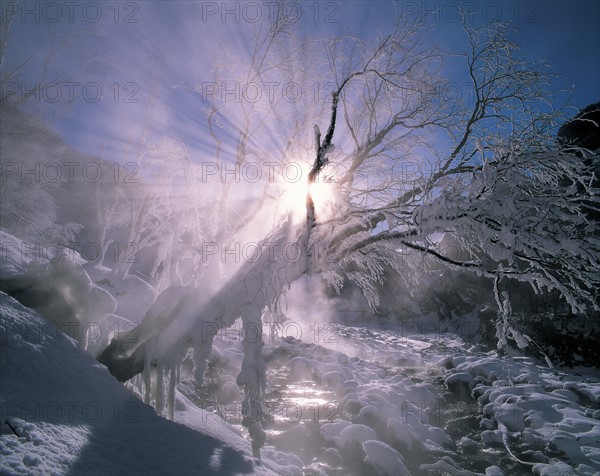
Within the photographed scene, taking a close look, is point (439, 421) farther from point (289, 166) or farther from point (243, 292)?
point (289, 166)

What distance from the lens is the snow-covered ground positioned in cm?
319

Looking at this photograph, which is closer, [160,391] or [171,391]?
[160,391]

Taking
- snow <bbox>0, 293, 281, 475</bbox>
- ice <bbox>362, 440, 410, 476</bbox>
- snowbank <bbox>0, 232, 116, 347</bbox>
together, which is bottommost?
ice <bbox>362, 440, 410, 476</bbox>

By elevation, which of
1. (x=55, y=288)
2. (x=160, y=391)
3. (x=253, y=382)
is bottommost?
(x=160, y=391)

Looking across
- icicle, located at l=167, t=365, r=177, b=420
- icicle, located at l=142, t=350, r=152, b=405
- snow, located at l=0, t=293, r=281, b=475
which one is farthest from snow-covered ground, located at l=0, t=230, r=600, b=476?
icicle, located at l=142, t=350, r=152, b=405

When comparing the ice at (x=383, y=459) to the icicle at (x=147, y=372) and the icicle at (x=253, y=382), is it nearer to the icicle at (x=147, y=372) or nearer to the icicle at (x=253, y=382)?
the icicle at (x=253, y=382)

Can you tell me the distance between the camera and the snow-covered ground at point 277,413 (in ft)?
10.5

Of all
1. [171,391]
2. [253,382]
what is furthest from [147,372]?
[253,382]

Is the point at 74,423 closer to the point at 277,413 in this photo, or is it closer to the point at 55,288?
the point at 55,288

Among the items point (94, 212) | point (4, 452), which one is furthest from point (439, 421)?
point (94, 212)

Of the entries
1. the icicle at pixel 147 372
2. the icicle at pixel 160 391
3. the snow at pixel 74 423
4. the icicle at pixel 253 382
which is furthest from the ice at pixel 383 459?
the icicle at pixel 147 372

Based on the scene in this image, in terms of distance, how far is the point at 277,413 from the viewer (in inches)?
331

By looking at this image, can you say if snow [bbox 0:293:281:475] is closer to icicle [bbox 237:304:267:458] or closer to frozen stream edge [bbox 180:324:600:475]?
A: icicle [bbox 237:304:267:458]

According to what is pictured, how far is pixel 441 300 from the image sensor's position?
35.5 m
